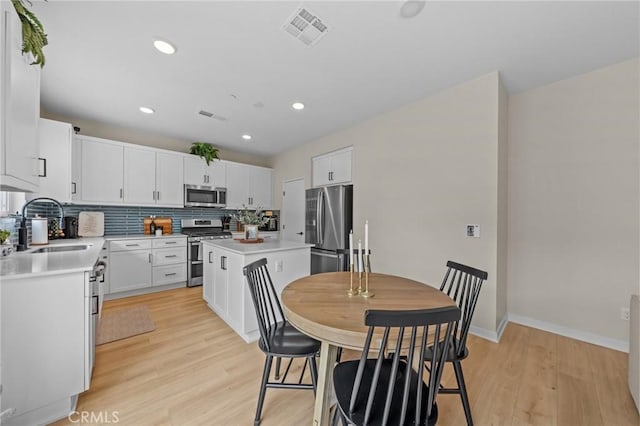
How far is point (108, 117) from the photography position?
3492mm

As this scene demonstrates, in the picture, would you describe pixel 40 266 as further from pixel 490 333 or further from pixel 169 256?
pixel 490 333

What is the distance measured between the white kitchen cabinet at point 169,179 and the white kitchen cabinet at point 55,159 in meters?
1.13

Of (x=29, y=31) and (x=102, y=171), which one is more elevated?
(x=29, y=31)

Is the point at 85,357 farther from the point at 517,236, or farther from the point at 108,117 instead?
the point at 517,236

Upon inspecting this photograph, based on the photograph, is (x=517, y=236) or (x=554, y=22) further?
(x=517, y=236)

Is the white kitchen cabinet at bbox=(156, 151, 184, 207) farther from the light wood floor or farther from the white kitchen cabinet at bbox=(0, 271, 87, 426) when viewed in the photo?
the white kitchen cabinet at bbox=(0, 271, 87, 426)

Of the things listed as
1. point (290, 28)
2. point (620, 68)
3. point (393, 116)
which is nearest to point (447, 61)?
point (393, 116)

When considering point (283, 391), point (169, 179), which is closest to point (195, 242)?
point (169, 179)

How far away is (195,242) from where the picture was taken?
13.8 feet

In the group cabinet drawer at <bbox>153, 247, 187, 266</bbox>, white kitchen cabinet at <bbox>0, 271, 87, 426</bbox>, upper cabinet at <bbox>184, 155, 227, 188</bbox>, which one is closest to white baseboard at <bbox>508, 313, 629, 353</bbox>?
white kitchen cabinet at <bbox>0, 271, 87, 426</bbox>

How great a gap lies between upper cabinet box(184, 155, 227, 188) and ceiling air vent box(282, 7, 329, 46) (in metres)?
3.31

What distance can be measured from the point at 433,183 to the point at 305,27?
202cm

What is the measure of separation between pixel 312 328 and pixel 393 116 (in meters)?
2.97

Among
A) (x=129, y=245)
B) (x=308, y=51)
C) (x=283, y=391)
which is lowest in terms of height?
(x=283, y=391)
